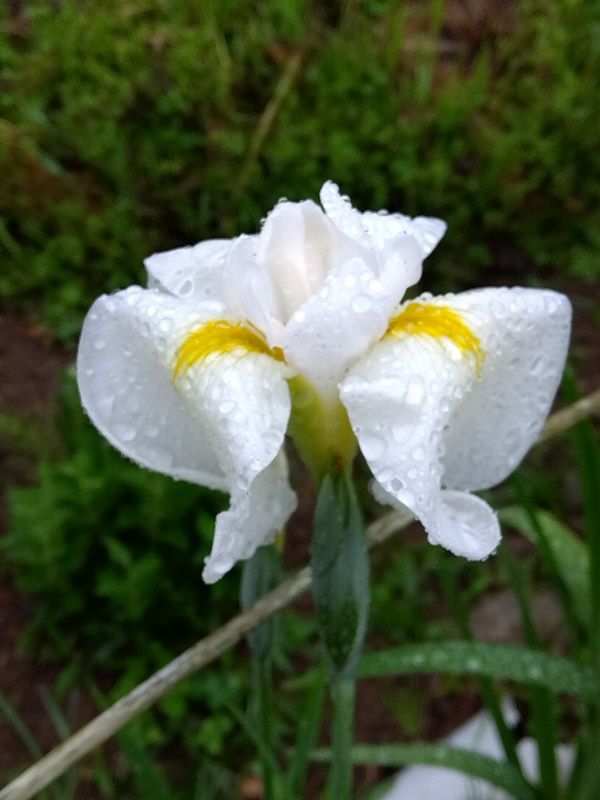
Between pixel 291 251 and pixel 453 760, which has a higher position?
pixel 291 251

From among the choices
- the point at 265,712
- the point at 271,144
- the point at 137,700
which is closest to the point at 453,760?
the point at 265,712

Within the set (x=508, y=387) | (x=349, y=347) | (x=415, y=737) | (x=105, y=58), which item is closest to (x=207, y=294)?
(x=349, y=347)

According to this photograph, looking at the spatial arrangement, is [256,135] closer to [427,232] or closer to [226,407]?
[427,232]

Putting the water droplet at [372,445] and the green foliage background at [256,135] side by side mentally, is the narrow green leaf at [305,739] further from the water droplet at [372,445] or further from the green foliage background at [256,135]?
the green foliage background at [256,135]

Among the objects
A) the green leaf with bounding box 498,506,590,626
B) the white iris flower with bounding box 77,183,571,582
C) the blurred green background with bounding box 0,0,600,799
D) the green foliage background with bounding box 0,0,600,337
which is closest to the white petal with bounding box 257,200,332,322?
the white iris flower with bounding box 77,183,571,582

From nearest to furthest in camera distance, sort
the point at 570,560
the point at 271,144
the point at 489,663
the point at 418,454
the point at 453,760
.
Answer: the point at 418,454 < the point at 489,663 < the point at 453,760 < the point at 570,560 < the point at 271,144

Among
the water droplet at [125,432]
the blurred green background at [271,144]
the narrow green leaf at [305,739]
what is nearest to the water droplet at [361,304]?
the water droplet at [125,432]
